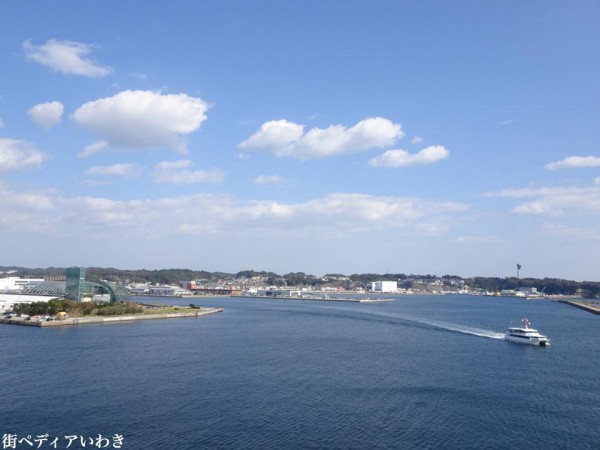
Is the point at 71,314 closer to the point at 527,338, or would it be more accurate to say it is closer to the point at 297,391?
the point at 297,391

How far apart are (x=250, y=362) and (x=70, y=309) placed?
85.1ft

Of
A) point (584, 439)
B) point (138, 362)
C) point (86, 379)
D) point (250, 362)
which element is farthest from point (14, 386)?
point (584, 439)

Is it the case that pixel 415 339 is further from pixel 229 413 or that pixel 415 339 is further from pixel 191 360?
pixel 229 413

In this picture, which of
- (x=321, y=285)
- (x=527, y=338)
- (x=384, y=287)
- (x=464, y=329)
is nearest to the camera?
(x=527, y=338)

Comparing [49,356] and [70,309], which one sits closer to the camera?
[49,356]

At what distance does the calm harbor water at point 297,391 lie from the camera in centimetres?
1516

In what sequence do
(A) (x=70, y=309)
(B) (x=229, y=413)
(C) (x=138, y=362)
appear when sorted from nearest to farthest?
(B) (x=229, y=413), (C) (x=138, y=362), (A) (x=70, y=309)

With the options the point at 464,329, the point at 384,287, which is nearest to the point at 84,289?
the point at 464,329

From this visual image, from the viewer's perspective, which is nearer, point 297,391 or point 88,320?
point 297,391

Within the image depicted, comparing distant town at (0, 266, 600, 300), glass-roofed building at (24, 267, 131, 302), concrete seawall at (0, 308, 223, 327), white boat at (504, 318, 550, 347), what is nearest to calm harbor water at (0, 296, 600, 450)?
white boat at (504, 318, 550, 347)

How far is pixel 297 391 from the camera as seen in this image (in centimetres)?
2006

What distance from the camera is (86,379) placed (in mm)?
21266

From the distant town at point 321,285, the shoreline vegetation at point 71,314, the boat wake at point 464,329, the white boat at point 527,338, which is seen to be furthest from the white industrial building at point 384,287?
the white boat at point 527,338

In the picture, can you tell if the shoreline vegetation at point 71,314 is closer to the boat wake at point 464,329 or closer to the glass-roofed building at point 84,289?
the glass-roofed building at point 84,289
